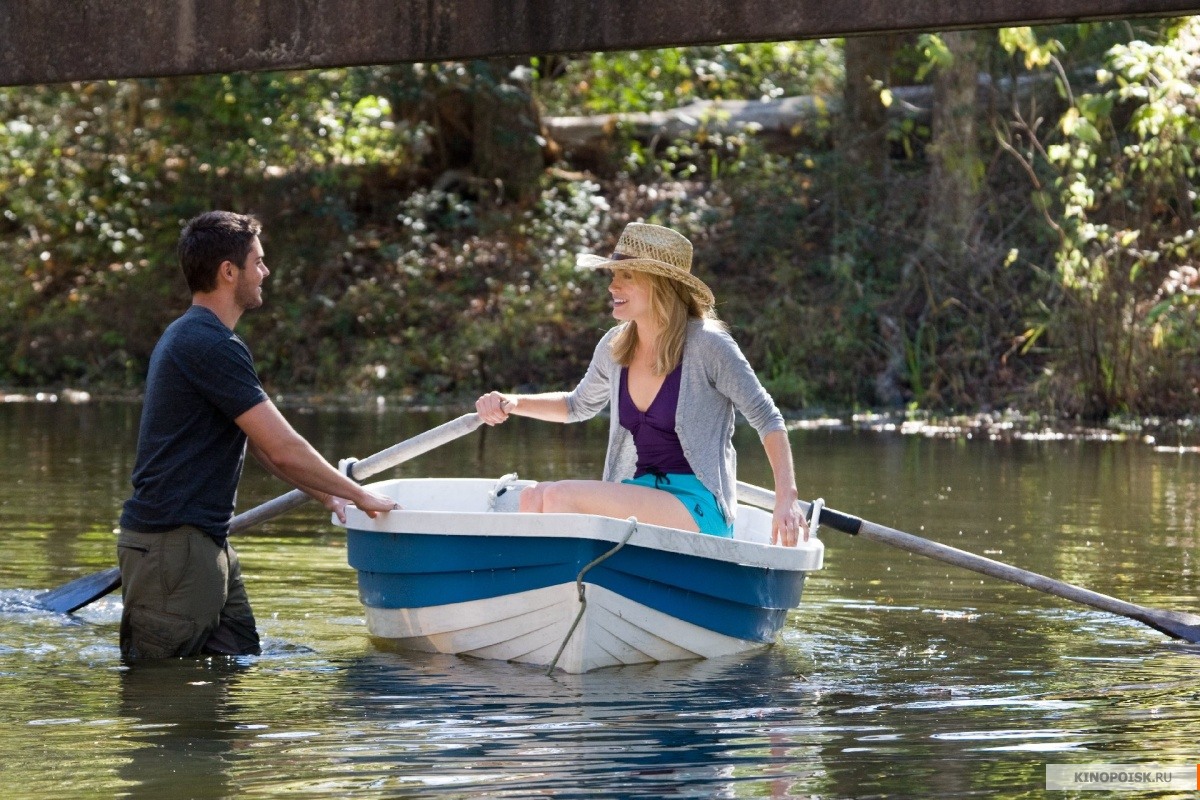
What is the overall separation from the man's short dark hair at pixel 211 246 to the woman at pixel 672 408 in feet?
3.93

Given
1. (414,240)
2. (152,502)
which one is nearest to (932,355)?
(414,240)

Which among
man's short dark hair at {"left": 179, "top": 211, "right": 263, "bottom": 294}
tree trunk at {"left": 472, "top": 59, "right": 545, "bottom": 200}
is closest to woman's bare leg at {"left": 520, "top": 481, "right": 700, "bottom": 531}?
man's short dark hair at {"left": 179, "top": 211, "right": 263, "bottom": 294}

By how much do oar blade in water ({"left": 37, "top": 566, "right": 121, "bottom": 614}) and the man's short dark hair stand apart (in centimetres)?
162

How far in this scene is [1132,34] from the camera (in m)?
18.5

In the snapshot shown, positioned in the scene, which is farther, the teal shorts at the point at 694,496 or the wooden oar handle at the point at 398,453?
the wooden oar handle at the point at 398,453

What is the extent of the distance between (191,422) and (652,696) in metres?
1.72

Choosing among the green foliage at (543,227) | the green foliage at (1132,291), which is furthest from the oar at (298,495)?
the green foliage at (543,227)

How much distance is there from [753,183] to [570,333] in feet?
10.4

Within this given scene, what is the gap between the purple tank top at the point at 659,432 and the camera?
21.4ft

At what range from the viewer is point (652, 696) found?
5.88m

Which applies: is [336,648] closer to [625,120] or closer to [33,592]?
[33,592]

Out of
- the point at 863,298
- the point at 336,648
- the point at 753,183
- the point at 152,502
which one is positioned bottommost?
A: the point at 336,648

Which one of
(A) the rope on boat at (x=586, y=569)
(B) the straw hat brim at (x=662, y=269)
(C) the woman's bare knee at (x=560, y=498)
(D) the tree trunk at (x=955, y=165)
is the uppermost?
(D) the tree trunk at (x=955, y=165)

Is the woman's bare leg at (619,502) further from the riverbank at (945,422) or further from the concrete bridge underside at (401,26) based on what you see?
the riverbank at (945,422)
